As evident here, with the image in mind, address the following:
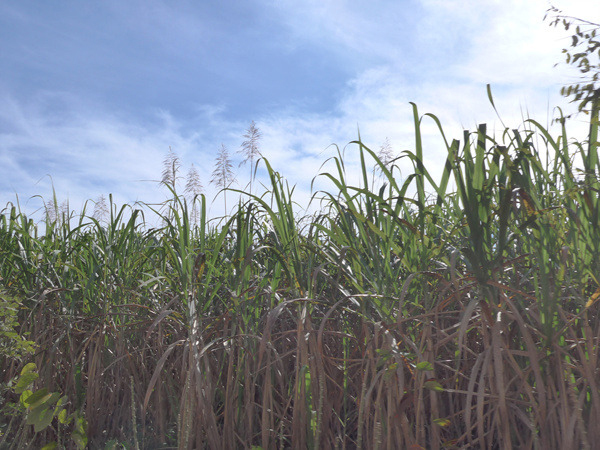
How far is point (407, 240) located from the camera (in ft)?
5.08

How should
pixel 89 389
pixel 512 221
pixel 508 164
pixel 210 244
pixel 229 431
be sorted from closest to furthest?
pixel 508 164 < pixel 512 221 < pixel 229 431 < pixel 89 389 < pixel 210 244

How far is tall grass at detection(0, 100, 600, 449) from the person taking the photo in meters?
1.31

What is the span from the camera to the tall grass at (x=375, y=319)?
1.31 meters

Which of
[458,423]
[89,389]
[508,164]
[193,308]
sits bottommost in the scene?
[458,423]

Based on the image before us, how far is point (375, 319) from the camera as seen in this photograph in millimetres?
1709

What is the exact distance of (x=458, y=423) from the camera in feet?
5.75

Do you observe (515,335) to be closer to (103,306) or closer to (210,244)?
(210,244)

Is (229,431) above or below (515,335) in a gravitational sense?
below

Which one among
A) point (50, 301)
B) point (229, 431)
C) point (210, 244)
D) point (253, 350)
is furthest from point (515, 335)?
point (50, 301)

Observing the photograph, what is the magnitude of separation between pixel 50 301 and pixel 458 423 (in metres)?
2.15

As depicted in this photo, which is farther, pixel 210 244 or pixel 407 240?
pixel 210 244

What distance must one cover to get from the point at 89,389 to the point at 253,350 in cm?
94

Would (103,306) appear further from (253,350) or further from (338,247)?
(338,247)

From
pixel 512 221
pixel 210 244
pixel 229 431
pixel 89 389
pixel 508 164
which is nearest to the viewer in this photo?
pixel 508 164
